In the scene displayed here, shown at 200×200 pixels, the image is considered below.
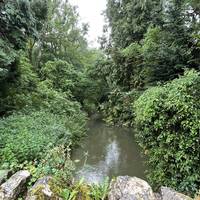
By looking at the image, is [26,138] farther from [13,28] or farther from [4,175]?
[13,28]

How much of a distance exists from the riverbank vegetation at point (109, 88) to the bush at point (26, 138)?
23mm

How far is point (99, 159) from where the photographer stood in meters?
9.49

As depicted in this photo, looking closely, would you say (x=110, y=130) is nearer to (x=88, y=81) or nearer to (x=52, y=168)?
(x=88, y=81)

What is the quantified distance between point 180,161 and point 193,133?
0.66 m

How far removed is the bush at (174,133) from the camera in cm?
543

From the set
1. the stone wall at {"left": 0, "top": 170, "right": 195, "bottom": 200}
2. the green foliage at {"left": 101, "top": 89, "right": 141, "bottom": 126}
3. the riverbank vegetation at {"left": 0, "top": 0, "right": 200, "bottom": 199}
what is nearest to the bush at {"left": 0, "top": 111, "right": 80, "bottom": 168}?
the riverbank vegetation at {"left": 0, "top": 0, "right": 200, "bottom": 199}

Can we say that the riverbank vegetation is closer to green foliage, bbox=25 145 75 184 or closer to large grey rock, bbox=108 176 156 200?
green foliage, bbox=25 145 75 184

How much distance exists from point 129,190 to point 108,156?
5.73 meters

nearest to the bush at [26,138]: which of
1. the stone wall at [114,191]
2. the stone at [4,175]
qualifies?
the stone at [4,175]

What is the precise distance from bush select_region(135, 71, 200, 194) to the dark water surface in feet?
5.95

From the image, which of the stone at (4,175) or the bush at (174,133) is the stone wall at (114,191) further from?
the bush at (174,133)

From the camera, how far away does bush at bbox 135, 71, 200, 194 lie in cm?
543

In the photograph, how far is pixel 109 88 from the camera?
20516mm

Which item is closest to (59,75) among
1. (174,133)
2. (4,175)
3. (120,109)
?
(120,109)
